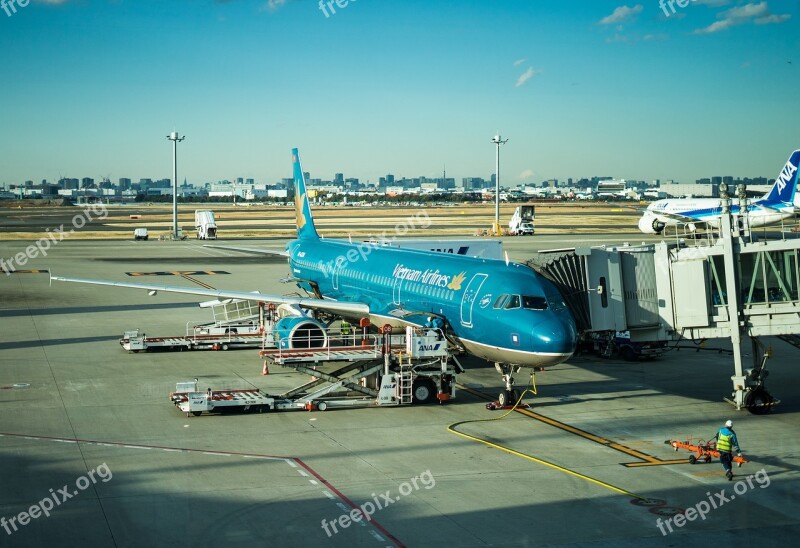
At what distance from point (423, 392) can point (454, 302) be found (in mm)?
3110

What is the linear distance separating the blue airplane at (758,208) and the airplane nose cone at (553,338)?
54.1 meters

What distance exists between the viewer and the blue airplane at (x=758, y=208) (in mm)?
85000

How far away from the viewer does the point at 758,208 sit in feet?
291

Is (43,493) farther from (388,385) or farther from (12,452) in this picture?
(388,385)

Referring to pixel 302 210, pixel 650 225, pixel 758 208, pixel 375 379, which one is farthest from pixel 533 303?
pixel 650 225

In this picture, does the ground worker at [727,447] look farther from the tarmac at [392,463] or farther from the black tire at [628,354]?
the black tire at [628,354]

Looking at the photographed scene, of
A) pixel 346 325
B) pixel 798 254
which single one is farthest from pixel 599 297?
pixel 346 325

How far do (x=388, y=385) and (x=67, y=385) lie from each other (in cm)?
1174

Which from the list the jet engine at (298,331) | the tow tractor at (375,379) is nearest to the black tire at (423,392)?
the tow tractor at (375,379)

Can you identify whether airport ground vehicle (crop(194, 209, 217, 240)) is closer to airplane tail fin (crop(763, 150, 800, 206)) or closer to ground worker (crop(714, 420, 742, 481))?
airplane tail fin (crop(763, 150, 800, 206))

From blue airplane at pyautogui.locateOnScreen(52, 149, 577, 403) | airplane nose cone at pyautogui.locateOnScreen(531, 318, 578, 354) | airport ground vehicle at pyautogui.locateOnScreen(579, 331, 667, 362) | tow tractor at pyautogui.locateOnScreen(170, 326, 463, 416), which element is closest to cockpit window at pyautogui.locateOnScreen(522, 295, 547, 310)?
blue airplane at pyautogui.locateOnScreen(52, 149, 577, 403)

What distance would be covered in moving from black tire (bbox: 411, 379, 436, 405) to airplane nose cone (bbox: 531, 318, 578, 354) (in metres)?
4.63

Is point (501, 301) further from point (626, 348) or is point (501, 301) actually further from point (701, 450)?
point (626, 348)

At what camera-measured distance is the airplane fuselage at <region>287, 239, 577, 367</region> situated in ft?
81.7
